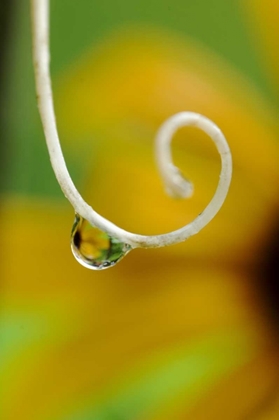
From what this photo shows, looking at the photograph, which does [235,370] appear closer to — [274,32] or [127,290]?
[127,290]

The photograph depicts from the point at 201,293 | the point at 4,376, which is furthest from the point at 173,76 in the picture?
the point at 4,376

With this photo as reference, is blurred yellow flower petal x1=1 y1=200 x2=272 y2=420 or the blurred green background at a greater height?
the blurred green background

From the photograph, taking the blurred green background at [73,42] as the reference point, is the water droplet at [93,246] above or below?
below

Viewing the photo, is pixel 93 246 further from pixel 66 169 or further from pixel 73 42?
pixel 73 42

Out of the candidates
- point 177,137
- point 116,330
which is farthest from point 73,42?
point 116,330
